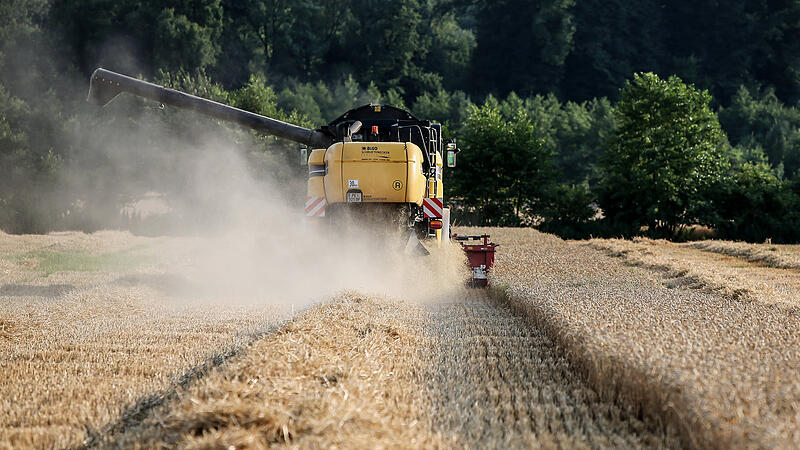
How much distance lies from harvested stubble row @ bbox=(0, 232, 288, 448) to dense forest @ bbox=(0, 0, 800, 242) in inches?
719

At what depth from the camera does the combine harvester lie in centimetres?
1181

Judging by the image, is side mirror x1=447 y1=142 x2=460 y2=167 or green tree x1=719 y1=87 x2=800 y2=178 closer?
side mirror x1=447 y1=142 x2=460 y2=167

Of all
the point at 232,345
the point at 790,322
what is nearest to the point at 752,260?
the point at 790,322

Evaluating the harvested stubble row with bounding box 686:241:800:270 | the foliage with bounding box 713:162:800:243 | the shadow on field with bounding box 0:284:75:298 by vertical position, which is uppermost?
the foliage with bounding box 713:162:800:243

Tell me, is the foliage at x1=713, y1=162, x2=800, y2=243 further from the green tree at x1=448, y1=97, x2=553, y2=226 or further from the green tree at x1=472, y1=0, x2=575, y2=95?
the green tree at x1=472, y1=0, x2=575, y2=95

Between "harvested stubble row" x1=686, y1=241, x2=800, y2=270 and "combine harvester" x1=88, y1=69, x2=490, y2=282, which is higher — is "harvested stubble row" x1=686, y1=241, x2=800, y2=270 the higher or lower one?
the lower one

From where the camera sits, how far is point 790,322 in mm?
7234

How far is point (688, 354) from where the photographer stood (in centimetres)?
550

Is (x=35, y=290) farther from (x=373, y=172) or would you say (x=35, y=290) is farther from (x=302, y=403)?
(x=302, y=403)

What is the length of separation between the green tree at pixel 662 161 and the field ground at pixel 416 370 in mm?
21231

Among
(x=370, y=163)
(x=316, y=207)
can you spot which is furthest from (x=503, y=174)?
(x=370, y=163)

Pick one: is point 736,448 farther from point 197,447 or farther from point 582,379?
point 197,447

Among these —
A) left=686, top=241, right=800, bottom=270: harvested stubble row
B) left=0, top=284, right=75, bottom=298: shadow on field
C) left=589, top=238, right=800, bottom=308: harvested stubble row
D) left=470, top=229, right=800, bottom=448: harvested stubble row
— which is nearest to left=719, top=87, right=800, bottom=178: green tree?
left=686, top=241, right=800, bottom=270: harvested stubble row

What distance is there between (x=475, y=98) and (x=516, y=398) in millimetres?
70526
